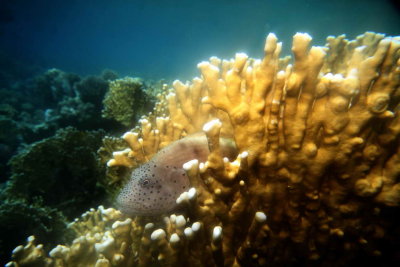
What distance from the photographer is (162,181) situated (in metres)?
2.23

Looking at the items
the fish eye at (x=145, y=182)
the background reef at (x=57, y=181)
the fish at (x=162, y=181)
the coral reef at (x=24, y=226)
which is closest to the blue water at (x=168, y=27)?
the background reef at (x=57, y=181)

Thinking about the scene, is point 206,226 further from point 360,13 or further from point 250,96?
point 360,13

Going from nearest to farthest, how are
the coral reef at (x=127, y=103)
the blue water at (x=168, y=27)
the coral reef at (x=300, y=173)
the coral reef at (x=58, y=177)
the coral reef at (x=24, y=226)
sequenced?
the coral reef at (x=300, y=173) < the coral reef at (x=24, y=226) < the coral reef at (x=58, y=177) < the coral reef at (x=127, y=103) < the blue water at (x=168, y=27)

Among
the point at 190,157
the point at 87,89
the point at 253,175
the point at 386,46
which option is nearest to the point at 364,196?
the point at 253,175

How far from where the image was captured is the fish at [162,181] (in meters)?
2.18

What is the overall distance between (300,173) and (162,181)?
1229 millimetres

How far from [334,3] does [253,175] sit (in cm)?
7052

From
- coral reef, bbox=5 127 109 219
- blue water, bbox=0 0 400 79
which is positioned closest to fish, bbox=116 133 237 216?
coral reef, bbox=5 127 109 219

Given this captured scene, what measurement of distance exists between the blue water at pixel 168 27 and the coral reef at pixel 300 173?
2759 centimetres

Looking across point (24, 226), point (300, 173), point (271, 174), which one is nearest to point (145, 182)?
point (271, 174)

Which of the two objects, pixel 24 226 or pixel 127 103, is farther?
pixel 127 103

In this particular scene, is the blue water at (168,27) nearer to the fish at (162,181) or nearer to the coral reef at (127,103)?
the coral reef at (127,103)

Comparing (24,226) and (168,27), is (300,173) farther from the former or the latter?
(168,27)

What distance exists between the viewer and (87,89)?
1116 cm
